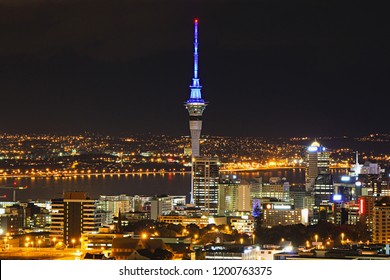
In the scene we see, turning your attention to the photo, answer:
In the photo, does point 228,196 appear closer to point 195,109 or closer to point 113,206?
point 113,206

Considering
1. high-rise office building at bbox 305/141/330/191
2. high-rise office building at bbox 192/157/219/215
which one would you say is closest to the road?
high-rise office building at bbox 192/157/219/215

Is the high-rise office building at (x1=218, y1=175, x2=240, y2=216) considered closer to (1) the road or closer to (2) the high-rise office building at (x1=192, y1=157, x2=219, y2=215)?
(2) the high-rise office building at (x1=192, y1=157, x2=219, y2=215)

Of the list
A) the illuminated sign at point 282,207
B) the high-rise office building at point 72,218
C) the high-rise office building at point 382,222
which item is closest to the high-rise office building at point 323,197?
the illuminated sign at point 282,207

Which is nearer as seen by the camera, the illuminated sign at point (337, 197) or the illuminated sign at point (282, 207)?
the illuminated sign at point (282, 207)

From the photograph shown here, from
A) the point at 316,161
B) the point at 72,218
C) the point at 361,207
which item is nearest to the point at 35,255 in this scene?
the point at 72,218

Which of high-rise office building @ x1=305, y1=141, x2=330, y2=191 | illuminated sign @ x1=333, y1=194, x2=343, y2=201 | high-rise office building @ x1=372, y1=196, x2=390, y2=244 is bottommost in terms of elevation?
high-rise office building @ x1=372, y1=196, x2=390, y2=244

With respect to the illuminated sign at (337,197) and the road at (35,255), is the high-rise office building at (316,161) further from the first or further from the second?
the road at (35,255)
